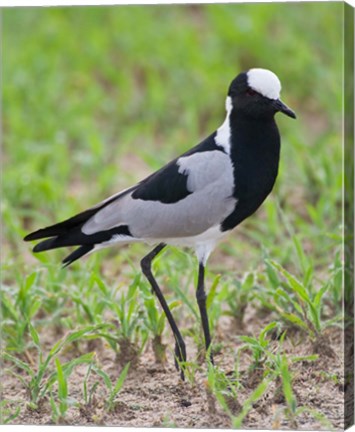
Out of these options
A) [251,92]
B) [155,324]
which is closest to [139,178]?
[155,324]

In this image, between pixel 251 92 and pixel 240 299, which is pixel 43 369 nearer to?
pixel 240 299

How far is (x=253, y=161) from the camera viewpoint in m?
3.36

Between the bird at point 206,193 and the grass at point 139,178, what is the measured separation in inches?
10.6

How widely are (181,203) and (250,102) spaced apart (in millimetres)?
371

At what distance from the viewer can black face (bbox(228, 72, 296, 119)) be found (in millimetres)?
Result: 3318

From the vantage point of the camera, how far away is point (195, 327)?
12.7 ft

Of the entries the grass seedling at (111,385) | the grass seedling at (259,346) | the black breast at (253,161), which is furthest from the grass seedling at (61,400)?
the black breast at (253,161)

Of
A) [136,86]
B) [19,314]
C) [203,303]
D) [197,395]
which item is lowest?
[197,395]

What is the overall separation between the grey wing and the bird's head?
0.16 meters

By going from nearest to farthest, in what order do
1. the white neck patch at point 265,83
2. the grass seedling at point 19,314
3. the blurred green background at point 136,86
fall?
1. the white neck patch at point 265,83
2. the grass seedling at point 19,314
3. the blurred green background at point 136,86

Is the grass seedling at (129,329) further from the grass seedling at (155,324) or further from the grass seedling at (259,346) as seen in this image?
the grass seedling at (259,346)

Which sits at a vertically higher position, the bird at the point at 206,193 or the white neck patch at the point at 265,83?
the white neck patch at the point at 265,83

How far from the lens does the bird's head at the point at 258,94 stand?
10.8 feet

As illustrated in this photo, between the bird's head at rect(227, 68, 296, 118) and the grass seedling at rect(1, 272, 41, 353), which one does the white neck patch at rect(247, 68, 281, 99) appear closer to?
the bird's head at rect(227, 68, 296, 118)
